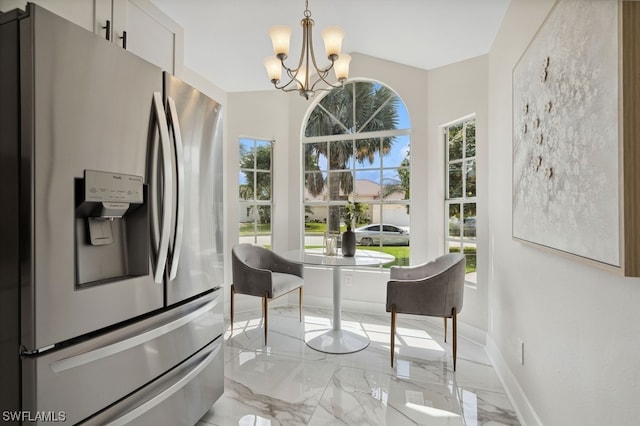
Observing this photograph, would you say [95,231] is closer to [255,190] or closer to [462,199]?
[255,190]

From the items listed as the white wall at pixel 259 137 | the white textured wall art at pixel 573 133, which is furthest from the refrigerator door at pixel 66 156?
the white wall at pixel 259 137

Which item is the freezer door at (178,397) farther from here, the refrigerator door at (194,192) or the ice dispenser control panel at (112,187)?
the ice dispenser control panel at (112,187)

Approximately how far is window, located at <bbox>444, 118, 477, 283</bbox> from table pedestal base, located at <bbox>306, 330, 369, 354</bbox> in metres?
1.21

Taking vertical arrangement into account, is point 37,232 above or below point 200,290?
above

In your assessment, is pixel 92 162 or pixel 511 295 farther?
pixel 511 295

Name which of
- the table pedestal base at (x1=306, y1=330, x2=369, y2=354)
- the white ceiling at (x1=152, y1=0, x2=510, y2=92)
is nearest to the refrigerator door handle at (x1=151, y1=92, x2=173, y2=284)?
the white ceiling at (x1=152, y1=0, x2=510, y2=92)

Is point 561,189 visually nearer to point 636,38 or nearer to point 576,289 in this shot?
point 576,289

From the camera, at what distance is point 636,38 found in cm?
88

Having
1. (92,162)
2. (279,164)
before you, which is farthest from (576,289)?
(279,164)

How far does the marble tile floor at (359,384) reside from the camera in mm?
1805

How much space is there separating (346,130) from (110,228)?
2957mm

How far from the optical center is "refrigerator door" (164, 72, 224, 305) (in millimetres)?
1411

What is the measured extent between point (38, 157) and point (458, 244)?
3137mm

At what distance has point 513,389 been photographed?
1904 millimetres
